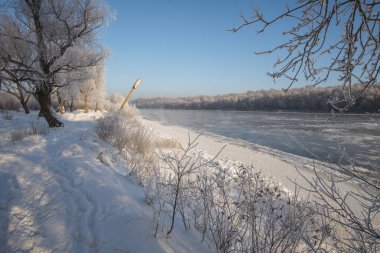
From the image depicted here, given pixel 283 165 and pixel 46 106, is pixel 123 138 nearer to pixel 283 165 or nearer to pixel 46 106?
pixel 46 106

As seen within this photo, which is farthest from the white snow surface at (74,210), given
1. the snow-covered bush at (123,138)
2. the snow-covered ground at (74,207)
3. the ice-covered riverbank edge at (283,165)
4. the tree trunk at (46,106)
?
the tree trunk at (46,106)

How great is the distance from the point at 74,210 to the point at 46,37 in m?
9.60

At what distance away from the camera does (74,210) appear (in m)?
3.49

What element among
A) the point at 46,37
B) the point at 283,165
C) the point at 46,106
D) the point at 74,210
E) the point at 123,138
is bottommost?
the point at 283,165

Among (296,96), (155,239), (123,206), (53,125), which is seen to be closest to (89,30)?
(53,125)

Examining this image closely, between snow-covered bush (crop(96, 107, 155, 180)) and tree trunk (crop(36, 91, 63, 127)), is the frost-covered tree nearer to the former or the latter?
tree trunk (crop(36, 91, 63, 127))

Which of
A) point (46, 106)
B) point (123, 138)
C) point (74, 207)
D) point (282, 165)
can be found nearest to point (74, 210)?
point (74, 207)

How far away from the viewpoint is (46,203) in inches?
144

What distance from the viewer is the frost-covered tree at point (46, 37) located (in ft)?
32.1

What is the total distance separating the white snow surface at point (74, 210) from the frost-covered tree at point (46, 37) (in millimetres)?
5691

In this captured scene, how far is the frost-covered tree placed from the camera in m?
9.80

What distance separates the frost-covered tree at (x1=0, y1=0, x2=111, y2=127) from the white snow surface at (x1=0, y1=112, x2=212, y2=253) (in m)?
5.69

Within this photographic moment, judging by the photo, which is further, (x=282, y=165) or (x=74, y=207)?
(x=282, y=165)

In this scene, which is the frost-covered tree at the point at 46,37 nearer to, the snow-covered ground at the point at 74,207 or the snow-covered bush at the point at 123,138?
the snow-covered bush at the point at 123,138
